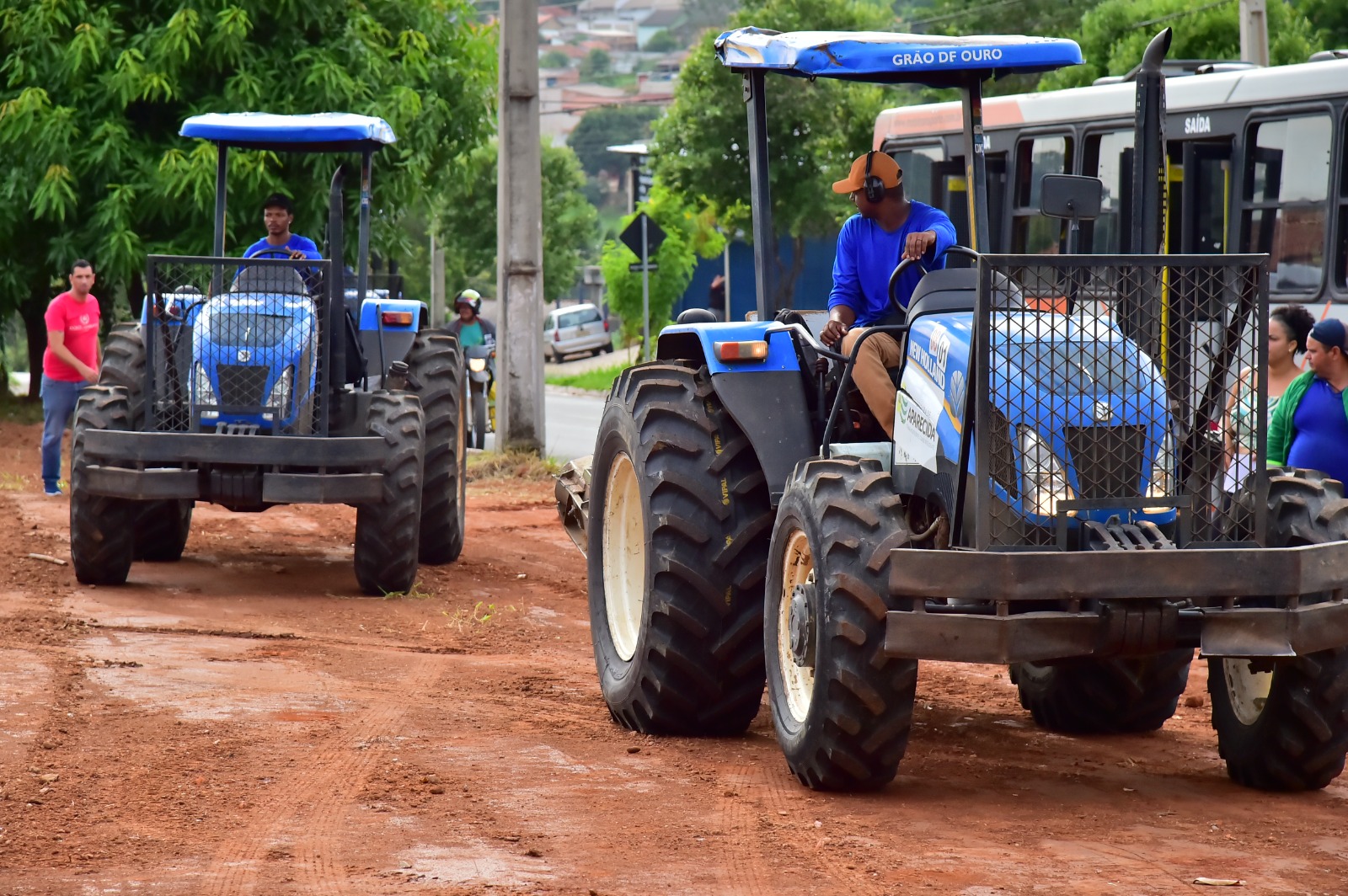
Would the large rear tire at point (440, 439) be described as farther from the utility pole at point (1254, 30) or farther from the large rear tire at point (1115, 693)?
the utility pole at point (1254, 30)

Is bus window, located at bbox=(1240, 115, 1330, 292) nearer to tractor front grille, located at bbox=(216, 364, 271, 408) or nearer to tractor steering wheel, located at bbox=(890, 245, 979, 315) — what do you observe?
tractor front grille, located at bbox=(216, 364, 271, 408)

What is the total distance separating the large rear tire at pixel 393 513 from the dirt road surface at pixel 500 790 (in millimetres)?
927

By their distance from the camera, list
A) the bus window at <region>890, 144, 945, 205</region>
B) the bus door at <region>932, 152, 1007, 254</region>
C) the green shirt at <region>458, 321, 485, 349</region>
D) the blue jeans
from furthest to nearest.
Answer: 1. the green shirt at <region>458, 321, 485, 349</region>
2. the bus window at <region>890, 144, 945, 205</region>
3. the bus door at <region>932, 152, 1007, 254</region>
4. the blue jeans

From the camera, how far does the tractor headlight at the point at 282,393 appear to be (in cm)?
1091

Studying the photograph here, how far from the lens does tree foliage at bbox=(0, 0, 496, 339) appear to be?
19703 mm

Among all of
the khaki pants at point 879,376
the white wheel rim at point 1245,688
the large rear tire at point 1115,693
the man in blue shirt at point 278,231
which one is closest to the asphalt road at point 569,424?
the man in blue shirt at point 278,231

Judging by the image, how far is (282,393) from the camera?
10.9 metres

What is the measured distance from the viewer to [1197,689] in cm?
895

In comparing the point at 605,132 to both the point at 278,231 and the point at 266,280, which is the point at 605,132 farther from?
the point at 266,280

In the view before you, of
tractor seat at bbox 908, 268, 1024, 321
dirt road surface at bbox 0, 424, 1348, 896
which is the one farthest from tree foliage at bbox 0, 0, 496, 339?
tractor seat at bbox 908, 268, 1024, 321

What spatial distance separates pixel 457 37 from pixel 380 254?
289cm

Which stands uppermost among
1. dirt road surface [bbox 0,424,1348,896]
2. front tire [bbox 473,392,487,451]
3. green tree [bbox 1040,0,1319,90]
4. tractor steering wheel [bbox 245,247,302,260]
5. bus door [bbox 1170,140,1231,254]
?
green tree [bbox 1040,0,1319,90]

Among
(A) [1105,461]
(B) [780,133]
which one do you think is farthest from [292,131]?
(B) [780,133]

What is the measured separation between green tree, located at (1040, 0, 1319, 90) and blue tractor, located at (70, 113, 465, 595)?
518 inches
